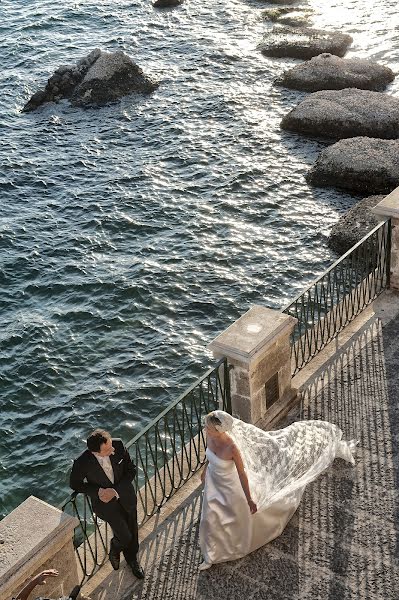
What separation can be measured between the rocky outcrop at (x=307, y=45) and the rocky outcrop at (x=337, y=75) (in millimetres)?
2459

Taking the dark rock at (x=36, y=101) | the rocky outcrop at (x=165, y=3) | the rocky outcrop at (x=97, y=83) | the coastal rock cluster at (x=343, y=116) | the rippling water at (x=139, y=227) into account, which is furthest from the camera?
the rocky outcrop at (x=165, y=3)

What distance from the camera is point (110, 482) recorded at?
9.50 metres

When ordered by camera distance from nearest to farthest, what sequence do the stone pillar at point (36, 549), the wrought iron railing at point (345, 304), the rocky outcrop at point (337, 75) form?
the stone pillar at point (36, 549) < the wrought iron railing at point (345, 304) < the rocky outcrop at point (337, 75)

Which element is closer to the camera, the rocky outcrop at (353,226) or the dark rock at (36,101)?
the rocky outcrop at (353,226)

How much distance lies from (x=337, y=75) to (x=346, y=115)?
368 centimetres

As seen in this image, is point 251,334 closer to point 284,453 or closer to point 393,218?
point 284,453

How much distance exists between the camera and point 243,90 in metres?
31.1

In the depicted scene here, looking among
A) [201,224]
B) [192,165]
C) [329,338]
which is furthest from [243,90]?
[329,338]

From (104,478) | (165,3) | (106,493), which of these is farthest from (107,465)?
(165,3)

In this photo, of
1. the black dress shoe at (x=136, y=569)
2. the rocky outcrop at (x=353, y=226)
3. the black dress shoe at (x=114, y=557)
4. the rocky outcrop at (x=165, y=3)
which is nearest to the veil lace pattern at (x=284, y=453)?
the black dress shoe at (x=136, y=569)

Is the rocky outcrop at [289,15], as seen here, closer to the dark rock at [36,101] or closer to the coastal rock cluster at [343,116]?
the coastal rock cluster at [343,116]

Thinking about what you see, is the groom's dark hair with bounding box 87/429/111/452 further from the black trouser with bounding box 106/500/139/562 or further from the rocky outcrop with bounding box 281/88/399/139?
the rocky outcrop with bounding box 281/88/399/139

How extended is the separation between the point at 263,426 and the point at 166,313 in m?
8.69

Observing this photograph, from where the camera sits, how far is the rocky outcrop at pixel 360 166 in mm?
23889
